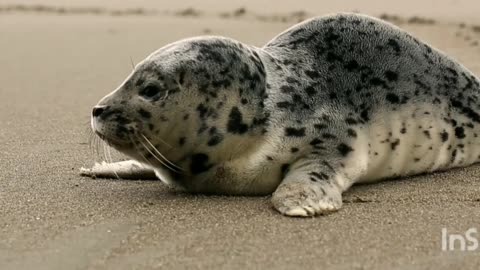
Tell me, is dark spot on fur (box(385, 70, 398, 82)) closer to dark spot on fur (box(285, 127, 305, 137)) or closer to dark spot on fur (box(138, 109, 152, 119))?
dark spot on fur (box(285, 127, 305, 137))

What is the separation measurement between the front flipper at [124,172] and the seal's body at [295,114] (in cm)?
1

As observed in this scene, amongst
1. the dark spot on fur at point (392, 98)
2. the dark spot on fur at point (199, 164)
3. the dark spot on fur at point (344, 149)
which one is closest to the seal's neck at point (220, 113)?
the dark spot on fur at point (199, 164)

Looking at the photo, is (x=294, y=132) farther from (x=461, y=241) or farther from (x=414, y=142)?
(x=461, y=241)

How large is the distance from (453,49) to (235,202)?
4906mm

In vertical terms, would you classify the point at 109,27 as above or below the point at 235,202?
below

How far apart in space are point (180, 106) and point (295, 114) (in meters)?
0.47

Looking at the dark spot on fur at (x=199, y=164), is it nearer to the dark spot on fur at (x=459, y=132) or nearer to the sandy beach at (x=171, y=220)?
the sandy beach at (x=171, y=220)

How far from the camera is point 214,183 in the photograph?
3396 millimetres

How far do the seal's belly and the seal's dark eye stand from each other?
809mm

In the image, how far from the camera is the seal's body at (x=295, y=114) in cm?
330

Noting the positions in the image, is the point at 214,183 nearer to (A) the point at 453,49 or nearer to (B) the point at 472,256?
(B) the point at 472,256

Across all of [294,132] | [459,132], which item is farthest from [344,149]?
[459,132]

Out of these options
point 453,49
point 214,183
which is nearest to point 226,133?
point 214,183

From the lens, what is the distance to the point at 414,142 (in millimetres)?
3680
